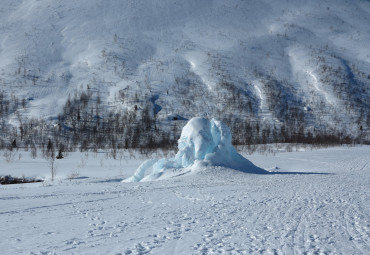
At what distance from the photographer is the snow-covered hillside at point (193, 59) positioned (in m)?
64.1

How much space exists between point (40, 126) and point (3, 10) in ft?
196

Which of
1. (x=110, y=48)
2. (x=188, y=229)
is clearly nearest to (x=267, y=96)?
(x=110, y=48)

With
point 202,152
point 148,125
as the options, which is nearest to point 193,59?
point 148,125

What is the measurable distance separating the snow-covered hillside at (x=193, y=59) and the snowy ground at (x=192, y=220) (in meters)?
49.5

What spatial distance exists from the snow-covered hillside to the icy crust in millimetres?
42573

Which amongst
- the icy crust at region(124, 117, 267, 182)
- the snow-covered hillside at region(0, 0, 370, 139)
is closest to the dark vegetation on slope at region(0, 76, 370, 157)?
the snow-covered hillside at region(0, 0, 370, 139)

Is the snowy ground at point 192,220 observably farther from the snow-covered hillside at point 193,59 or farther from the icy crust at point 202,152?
the snow-covered hillside at point 193,59

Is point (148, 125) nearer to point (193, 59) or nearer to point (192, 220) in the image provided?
point (193, 59)

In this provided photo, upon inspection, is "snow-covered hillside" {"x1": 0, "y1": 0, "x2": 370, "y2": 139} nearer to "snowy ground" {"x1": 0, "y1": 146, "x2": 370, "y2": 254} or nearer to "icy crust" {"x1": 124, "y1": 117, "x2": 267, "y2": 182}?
"icy crust" {"x1": 124, "y1": 117, "x2": 267, "y2": 182}

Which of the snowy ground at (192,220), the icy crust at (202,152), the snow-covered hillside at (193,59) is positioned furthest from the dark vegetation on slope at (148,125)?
the snowy ground at (192,220)

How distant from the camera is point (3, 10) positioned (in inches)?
3720

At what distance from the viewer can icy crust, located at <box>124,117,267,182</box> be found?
15727 millimetres

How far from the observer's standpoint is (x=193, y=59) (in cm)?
7788

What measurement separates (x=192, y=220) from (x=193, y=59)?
2883 inches
